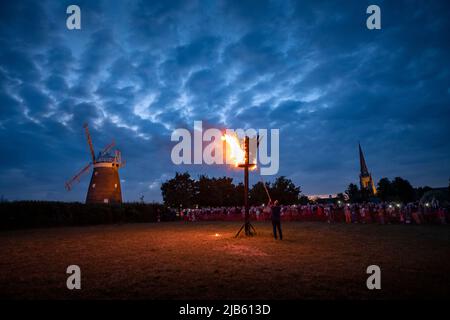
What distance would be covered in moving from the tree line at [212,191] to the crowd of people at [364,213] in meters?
28.7

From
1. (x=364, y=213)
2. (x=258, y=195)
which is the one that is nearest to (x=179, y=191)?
(x=258, y=195)

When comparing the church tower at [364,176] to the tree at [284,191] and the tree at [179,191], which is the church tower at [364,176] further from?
the tree at [179,191]

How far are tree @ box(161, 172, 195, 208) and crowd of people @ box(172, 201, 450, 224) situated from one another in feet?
104

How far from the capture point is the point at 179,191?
69.6 metres

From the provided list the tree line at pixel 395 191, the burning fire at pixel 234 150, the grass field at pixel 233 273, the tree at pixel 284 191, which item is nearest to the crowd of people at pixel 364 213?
the grass field at pixel 233 273

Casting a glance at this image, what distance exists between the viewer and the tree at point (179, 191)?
68.3 metres

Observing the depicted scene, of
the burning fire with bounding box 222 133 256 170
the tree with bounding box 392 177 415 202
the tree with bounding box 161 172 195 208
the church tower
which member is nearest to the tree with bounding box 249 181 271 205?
the tree with bounding box 161 172 195 208

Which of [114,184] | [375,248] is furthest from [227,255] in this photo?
[114,184]

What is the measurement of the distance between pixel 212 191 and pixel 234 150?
53771 millimetres

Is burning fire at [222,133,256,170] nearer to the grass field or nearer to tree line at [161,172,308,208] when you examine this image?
the grass field

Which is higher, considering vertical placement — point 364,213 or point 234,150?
point 234,150

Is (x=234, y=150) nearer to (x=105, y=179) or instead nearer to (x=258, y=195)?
(x=105, y=179)

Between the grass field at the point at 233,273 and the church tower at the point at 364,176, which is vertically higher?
the church tower at the point at 364,176

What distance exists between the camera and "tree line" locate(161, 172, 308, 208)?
213ft
